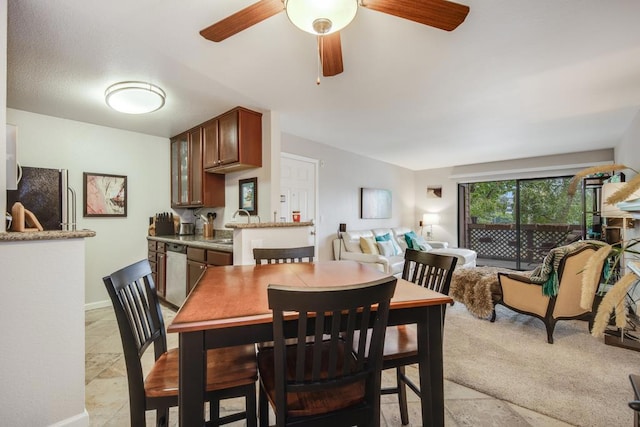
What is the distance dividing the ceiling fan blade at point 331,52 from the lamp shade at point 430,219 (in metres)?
5.69

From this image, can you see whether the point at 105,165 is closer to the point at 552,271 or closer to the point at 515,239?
the point at 552,271

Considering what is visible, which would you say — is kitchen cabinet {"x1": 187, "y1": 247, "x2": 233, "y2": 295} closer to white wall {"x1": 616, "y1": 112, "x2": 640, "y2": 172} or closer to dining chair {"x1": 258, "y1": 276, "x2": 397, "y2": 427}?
dining chair {"x1": 258, "y1": 276, "x2": 397, "y2": 427}

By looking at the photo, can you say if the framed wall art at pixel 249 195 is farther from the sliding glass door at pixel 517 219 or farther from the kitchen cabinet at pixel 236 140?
the sliding glass door at pixel 517 219

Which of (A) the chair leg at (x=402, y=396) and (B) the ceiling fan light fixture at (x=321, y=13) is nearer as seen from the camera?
(B) the ceiling fan light fixture at (x=321, y=13)

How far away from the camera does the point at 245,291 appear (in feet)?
4.35

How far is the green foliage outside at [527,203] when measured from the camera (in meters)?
5.62

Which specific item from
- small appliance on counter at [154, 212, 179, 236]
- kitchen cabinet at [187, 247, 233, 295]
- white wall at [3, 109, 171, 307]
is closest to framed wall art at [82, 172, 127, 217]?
white wall at [3, 109, 171, 307]

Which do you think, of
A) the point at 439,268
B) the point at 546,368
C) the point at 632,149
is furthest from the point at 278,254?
the point at 632,149

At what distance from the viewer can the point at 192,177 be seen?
150 inches

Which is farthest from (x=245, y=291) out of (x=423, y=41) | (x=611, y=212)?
(x=611, y=212)

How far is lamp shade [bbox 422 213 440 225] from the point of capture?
6879mm

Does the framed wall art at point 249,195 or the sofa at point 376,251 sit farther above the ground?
the framed wall art at point 249,195

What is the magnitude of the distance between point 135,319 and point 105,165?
10.7 ft

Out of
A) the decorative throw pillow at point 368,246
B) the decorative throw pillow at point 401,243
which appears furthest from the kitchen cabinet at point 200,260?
the decorative throw pillow at point 401,243
